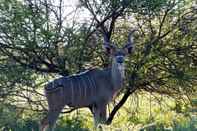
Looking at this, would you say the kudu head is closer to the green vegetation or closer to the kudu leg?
the green vegetation

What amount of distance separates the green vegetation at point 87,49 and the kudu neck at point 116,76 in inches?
15.2

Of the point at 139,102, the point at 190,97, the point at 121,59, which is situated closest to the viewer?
the point at 121,59

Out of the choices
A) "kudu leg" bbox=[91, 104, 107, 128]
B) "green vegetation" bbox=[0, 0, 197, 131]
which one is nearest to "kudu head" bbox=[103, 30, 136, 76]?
"green vegetation" bbox=[0, 0, 197, 131]

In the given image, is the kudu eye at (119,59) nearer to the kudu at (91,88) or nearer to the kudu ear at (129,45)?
the kudu at (91,88)

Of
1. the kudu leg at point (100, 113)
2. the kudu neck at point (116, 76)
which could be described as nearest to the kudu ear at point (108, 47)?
the kudu neck at point (116, 76)

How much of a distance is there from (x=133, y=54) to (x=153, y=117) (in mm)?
1348

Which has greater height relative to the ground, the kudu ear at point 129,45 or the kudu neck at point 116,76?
the kudu ear at point 129,45

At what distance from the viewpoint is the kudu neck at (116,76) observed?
23.3ft

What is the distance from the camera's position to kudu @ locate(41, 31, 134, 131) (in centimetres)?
672

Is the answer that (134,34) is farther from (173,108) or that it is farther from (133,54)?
(173,108)

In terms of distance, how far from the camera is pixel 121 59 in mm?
6785

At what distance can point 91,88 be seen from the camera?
23.4 feet

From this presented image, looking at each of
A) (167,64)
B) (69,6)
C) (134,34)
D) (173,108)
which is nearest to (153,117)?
(173,108)

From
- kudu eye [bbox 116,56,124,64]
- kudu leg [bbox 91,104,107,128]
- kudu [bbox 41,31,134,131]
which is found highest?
kudu eye [bbox 116,56,124,64]
